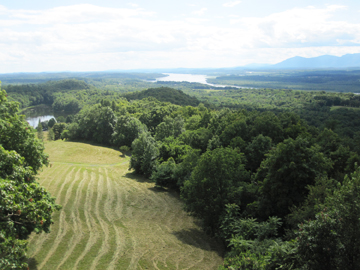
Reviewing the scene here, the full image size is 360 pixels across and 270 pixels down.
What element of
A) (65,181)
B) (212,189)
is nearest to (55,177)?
(65,181)

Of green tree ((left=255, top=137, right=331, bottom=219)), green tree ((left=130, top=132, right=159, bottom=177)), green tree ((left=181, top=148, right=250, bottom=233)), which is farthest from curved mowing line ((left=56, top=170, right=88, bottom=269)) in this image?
green tree ((left=130, top=132, right=159, bottom=177))

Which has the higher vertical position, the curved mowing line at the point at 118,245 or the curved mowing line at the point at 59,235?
the curved mowing line at the point at 59,235

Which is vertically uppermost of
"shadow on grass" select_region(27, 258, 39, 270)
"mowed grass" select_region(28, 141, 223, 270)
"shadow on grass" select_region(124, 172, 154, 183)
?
"shadow on grass" select_region(27, 258, 39, 270)

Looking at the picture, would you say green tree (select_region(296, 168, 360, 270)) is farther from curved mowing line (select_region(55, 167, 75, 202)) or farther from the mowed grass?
curved mowing line (select_region(55, 167, 75, 202))

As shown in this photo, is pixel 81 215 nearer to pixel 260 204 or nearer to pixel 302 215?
pixel 260 204

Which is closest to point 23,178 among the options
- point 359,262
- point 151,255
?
point 151,255

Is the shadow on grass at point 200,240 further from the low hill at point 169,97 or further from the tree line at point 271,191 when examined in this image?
the low hill at point 169,97

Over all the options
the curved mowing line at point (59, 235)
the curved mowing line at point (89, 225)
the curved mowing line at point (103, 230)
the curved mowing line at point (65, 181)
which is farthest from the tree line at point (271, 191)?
the curved mowing line at point (65, 181)

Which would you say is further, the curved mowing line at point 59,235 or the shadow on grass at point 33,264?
the curved mowing line at point 59,235
